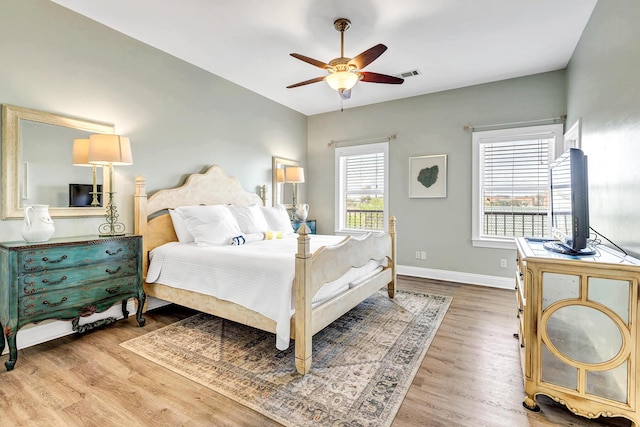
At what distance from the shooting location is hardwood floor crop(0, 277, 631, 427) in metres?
1.67

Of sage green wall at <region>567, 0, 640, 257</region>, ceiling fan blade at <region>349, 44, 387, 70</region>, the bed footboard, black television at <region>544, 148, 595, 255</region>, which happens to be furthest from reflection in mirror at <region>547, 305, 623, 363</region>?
ceiling fan blade at <region>349, 44, 387, 70</region>

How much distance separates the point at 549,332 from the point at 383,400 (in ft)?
3.33

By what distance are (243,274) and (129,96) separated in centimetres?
230

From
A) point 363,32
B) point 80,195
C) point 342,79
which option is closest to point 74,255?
point 80,195

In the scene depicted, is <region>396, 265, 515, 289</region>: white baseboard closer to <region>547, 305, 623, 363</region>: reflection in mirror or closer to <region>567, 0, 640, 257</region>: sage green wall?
<region>567, 0, 640, 257</region>: sage green wall

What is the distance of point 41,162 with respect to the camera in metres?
2.59

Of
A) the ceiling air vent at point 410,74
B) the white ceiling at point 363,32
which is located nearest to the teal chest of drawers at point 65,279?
the white ceiling at point 363,32

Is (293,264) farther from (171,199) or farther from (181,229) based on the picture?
(171,199)

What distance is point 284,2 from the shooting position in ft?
8.36

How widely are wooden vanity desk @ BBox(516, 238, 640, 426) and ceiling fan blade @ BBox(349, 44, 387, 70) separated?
6.07 ft

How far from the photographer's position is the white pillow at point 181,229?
3338mm

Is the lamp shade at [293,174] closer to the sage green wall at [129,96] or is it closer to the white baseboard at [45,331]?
the sage green wall at [129,96]

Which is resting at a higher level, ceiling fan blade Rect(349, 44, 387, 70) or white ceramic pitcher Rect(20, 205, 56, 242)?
ceiling fan blade Rect(349, 44, 387, 70)

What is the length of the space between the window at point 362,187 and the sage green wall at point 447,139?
7.6 inches
